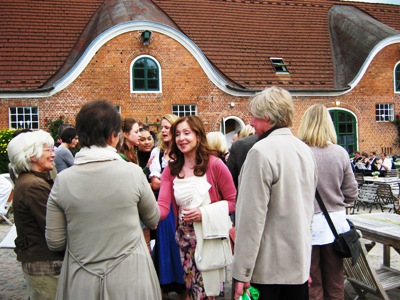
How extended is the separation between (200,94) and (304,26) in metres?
9.01

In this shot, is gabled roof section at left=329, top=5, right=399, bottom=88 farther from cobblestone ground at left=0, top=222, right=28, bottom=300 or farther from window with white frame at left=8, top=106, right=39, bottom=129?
cobblestone ground at left=0, top=222, right=28, bottom=300

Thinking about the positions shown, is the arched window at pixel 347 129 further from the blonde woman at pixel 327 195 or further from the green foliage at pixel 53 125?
the blonde woman at pixel 327 195

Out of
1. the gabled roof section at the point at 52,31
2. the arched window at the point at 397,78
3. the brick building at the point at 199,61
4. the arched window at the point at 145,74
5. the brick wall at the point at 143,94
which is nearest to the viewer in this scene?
the brick wall at the point at 143,94

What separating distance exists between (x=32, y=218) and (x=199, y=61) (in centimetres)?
1630

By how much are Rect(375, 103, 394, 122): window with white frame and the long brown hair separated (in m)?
19.8

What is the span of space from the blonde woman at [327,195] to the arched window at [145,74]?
1499cm

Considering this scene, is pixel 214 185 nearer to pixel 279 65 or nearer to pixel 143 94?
pixel 143 94

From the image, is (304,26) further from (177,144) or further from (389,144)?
(177,144)

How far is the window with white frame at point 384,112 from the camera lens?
21.3 metres

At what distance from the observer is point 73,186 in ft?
7.97

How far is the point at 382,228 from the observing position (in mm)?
→ 4664

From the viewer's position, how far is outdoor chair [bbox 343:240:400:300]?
4189mm

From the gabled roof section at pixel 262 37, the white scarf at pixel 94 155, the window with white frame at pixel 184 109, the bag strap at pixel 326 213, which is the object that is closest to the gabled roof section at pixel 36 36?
the gabled roof section at pixel 262 37

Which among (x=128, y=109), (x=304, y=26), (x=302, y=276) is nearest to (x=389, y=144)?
(x=304, y=26)
